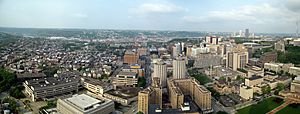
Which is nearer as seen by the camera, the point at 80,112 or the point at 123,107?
the point at 80,112

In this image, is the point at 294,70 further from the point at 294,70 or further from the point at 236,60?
the point at 236,60

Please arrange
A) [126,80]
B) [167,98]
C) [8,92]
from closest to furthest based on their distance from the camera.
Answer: [167,98]
[8,92]
[126,80]

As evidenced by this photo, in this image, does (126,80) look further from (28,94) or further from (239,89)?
(239,89)

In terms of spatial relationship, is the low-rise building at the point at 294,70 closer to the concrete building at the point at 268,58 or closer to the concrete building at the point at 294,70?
the concrete building at the point at 294,70

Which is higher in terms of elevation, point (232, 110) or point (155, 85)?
point (155, 85)

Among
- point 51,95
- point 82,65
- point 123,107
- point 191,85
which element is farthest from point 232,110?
point 82,65

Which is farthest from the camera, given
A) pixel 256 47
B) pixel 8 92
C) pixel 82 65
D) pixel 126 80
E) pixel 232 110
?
pixel 256 47

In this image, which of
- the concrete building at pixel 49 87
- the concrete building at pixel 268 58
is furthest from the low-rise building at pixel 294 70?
the concrete building at pixel 49 87

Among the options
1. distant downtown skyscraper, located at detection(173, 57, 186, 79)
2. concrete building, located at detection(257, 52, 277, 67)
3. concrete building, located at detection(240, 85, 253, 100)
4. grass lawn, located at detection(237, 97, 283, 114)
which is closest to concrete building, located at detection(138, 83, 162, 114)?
grass lawn, located at detection(237, 97, 283, 114)
